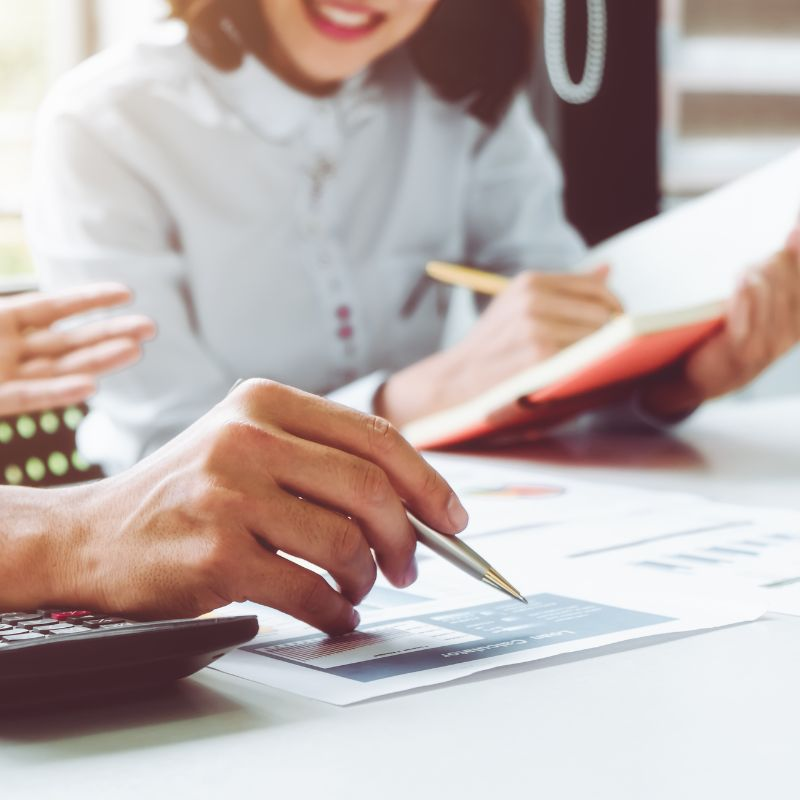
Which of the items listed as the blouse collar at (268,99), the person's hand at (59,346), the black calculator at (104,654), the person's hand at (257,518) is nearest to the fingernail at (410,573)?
the person's hand at (257,518)

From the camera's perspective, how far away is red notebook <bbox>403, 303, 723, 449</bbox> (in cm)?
92

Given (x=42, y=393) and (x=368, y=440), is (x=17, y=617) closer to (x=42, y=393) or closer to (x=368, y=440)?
(x=368, y=440)

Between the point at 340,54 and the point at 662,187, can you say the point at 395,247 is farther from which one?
the point at 662,187

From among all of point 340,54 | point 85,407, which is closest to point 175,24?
point 340,54

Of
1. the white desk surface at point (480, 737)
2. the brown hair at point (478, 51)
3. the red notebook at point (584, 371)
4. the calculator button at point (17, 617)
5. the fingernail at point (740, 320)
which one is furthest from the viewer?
the brown hair at point (478, 51)

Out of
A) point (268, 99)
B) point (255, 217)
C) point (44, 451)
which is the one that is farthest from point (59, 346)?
point (268, 99)

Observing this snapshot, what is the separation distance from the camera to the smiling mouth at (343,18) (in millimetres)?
1369

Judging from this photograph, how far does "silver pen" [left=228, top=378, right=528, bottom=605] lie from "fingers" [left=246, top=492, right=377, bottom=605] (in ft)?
0.08

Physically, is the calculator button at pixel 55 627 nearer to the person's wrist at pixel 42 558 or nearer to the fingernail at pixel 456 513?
the person's wrist at pixel 42 558

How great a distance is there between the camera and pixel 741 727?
38cm

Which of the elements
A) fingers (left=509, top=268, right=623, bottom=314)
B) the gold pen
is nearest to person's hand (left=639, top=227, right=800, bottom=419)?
fingers (left=509, top=268, right=623, bottom=314)

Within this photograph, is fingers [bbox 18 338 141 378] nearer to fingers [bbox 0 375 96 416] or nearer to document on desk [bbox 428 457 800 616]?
fingers [bbox 0 375 96 416]

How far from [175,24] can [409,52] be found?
32cm

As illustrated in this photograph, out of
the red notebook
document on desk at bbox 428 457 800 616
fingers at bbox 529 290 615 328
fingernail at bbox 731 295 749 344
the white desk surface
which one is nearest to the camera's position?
the white desk surface
